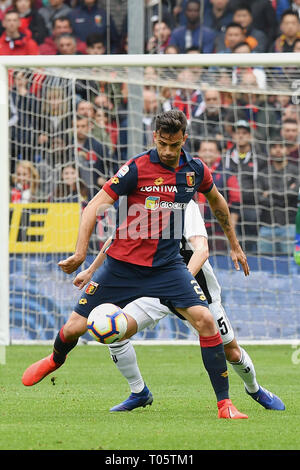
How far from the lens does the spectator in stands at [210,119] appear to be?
1345 centimetres

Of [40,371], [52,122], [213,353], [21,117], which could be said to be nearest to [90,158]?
[52,122]

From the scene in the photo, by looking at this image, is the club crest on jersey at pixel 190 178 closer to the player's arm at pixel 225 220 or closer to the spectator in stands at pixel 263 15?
the player's arm at pixel 225 220

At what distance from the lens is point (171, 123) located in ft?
19.7

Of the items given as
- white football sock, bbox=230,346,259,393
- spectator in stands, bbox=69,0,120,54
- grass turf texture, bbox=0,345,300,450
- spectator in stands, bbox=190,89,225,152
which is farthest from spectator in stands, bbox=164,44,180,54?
white football sock, bbox=230,346,259,393

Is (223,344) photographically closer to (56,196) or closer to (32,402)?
(32,402)

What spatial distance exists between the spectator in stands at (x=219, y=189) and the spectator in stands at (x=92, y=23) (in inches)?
108

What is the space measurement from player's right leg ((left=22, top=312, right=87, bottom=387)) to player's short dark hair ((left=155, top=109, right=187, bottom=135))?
138 centimetres

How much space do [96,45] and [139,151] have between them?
3.00 meters

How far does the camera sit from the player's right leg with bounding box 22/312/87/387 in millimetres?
6344

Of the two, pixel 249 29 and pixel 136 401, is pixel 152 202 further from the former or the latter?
pixel 249 29

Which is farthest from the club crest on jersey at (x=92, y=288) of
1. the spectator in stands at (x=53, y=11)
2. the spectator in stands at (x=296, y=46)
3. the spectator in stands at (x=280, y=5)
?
the spectator in stands at (x=280, y=5)
